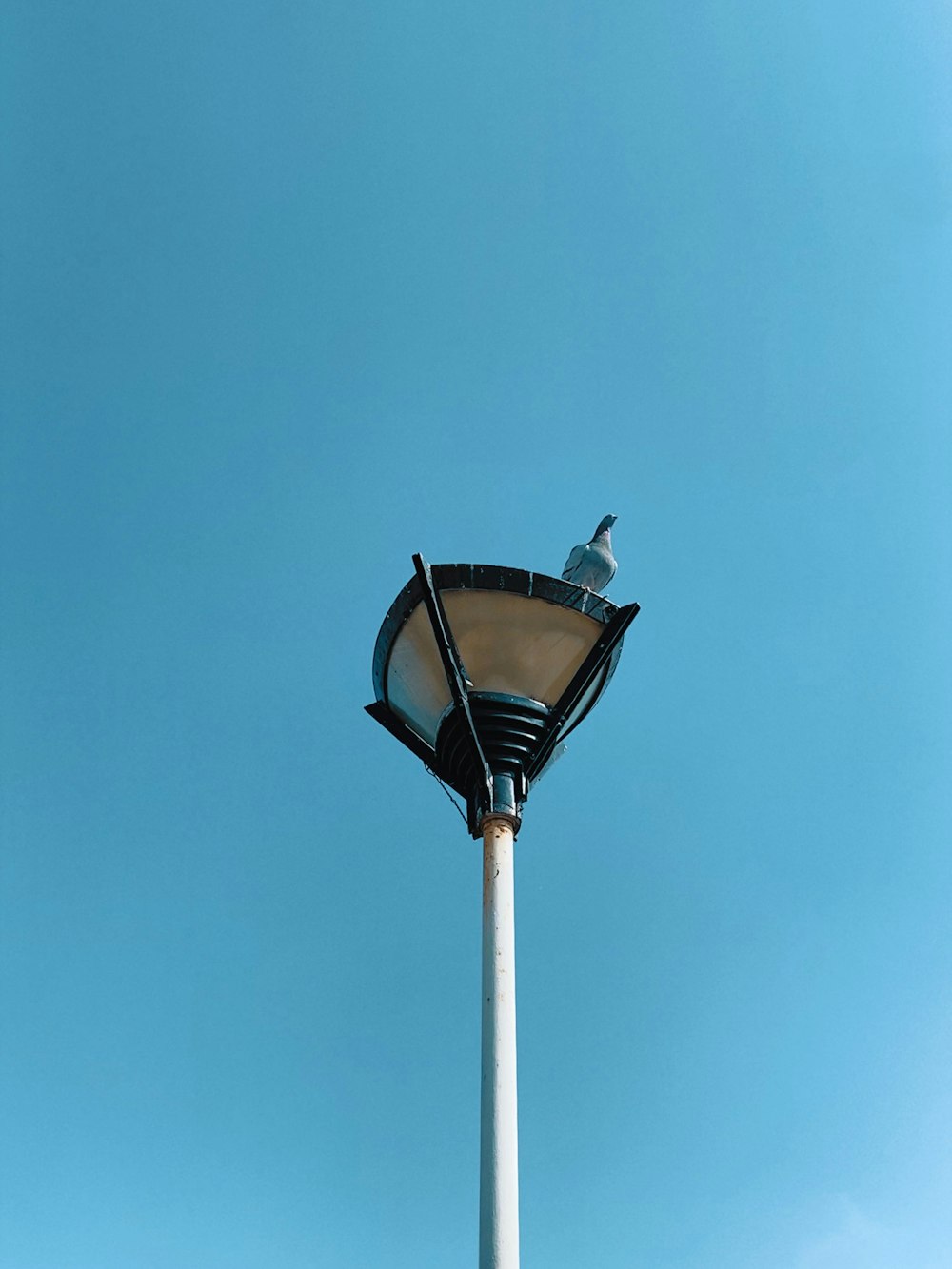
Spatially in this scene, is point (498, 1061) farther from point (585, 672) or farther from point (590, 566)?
point (590, 566)

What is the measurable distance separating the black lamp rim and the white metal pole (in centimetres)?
293

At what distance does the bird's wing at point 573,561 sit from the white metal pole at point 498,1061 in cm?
461

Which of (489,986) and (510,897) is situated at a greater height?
(510,897)

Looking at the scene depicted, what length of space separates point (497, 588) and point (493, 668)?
3.37 feet

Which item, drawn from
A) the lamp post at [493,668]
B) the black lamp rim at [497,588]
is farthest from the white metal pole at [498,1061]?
the black lamp rim at [497,588]

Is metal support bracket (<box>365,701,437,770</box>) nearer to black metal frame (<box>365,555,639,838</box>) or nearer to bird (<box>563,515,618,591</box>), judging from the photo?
black metal frame (<box>365,555,639,838</box>)

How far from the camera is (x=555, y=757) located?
15.3 meters

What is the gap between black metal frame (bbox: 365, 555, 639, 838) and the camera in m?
13.8

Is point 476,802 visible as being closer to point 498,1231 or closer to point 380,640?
point 380,640

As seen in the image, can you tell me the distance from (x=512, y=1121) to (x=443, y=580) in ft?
20.9

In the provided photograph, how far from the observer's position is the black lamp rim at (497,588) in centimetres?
1423

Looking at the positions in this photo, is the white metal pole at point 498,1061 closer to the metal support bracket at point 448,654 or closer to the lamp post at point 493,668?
the lamp post at point 493,668

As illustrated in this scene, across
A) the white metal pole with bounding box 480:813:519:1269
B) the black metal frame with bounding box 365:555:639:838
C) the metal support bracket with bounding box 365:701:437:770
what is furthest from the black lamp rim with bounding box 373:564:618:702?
the white metal pole with bounding box 480:813:519:1269

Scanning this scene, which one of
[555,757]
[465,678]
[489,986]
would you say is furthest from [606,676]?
[489,986]
